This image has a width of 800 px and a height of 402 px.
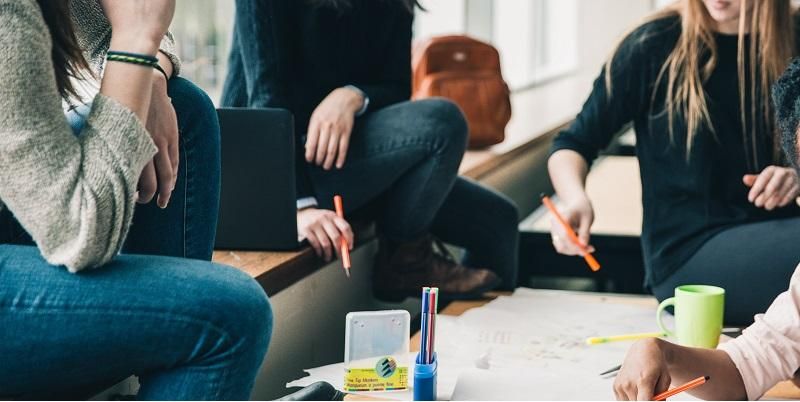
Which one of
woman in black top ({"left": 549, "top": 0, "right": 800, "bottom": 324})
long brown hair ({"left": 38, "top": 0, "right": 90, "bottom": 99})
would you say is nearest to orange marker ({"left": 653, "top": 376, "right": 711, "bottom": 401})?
woman in black top ({"left": 549, "top": 0, "right": 800, "bottom": 324})

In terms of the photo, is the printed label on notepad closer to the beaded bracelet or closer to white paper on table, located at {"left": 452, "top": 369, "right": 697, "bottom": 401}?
white paper on table, located at {"left": 452, "top": 369, "right": 697, "bottom": 401}

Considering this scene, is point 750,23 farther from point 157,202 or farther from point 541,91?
point 541,91

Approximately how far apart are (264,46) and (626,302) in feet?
2.94

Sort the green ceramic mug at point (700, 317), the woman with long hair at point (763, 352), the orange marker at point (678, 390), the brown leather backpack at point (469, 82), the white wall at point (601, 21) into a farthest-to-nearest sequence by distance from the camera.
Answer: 1. the white wall at point (601, 21)
2. the brown leather backpack at point (469, 82)
3. the green ceramic mug at point (700, 317)
4. the woman with long hair at point (763, 352)
5. the orange marker at point (678, 390)

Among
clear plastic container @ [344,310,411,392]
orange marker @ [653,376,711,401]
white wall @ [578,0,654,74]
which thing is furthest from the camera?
white wall @ [578,0,654,74]

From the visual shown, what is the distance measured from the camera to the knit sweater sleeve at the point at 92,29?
1.18m

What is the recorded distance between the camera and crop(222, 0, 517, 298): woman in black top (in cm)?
184

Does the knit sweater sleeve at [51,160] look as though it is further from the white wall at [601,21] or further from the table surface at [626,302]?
the white wall at [601,21]

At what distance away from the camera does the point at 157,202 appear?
3.83 ft

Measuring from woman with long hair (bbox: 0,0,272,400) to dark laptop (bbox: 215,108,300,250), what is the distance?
70cm

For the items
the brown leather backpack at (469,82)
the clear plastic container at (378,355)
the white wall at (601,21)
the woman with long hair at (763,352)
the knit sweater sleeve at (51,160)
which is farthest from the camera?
the white wall at (601,21)

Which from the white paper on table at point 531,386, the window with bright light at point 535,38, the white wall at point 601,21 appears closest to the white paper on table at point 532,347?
the white paper on table at point 531,386

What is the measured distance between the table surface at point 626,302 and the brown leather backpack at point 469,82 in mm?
1181

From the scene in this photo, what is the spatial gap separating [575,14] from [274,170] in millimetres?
5831
